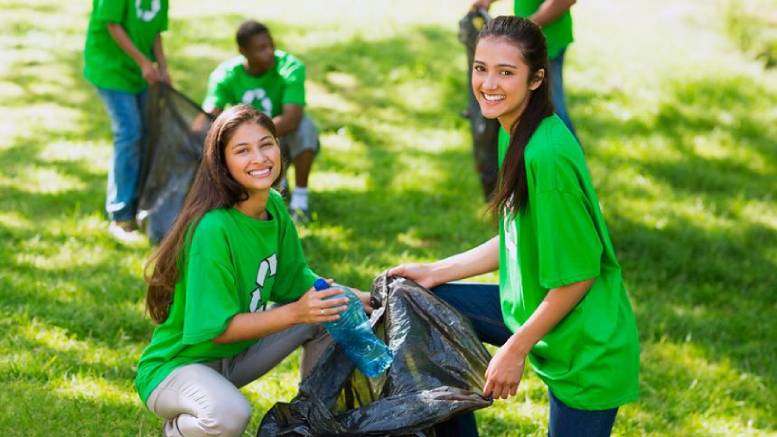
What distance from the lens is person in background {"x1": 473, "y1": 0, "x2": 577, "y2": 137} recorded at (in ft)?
17.0

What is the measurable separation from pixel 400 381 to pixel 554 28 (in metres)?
2.72

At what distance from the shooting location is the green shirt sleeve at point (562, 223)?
109 inches

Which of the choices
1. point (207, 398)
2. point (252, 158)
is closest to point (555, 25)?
point (252, 158)

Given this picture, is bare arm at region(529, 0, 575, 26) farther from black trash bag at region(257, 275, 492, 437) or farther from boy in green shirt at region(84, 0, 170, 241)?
black trash bag at region(257, 275, 492, 437)

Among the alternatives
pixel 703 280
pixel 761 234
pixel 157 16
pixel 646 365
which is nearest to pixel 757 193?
pixel 761 234

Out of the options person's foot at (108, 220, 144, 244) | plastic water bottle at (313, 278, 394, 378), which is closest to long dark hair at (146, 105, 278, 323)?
plastic water bottle at (313, 278, 394, 378)

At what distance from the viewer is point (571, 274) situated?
2.79m

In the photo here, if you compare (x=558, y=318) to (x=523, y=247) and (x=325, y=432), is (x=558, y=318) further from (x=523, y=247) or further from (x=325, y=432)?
(x=325, y=432)

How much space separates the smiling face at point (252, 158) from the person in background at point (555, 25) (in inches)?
88.4

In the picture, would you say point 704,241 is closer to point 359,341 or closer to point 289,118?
point 289,118

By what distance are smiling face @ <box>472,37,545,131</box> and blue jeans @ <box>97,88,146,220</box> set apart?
10.4 ft

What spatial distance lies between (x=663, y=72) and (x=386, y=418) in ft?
19.6

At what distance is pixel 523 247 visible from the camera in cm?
294

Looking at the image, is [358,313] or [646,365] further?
[646,365]
